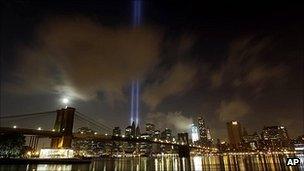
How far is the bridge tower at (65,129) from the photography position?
65.9 meters

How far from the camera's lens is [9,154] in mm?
63750

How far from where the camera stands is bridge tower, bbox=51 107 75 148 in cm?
6588

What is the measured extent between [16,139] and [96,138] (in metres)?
23.6

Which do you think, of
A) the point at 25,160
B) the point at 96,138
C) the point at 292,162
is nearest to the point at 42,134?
the point at 25,160

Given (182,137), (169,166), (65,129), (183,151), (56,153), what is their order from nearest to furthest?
(56,153) → (169,166) → (65,129) → (183,151) → (182,137)

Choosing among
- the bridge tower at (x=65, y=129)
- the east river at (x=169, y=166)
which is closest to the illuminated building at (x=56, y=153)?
the bridge tower at (x=65, y=129)

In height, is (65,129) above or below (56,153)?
above

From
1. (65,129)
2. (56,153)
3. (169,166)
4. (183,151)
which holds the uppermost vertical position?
(65,129)

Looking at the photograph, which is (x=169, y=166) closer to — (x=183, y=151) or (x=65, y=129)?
(x=65, y=129)

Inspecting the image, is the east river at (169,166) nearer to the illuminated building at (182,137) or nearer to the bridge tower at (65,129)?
the bridge tower at (65,129)

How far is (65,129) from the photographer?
224 ft

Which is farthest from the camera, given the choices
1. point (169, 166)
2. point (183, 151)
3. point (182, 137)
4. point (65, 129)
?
point (182, 137)

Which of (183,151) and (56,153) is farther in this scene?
(183,151)

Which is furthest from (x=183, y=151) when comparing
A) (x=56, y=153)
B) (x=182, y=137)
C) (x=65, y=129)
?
(x=56, y=153)
